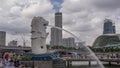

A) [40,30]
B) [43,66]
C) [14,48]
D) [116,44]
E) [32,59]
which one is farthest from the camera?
[116,44]

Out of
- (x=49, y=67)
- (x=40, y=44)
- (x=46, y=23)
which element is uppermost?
(x=46, y=23)

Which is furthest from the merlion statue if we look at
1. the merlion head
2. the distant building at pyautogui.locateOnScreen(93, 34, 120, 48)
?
the distant building at pyautogui.locateOnScreen(93, 34, 120, 48)

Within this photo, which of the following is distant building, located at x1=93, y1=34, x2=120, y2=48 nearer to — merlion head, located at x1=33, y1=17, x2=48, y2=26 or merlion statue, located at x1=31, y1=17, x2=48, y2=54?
merlion statue, located at x1=31, y1=17, x2=48, y2=54

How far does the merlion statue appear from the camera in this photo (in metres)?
56.2

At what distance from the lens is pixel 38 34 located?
57188mm

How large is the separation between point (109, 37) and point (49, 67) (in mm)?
147135

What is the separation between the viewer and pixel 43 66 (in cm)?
4925

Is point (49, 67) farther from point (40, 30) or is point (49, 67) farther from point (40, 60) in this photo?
point (40, 30)

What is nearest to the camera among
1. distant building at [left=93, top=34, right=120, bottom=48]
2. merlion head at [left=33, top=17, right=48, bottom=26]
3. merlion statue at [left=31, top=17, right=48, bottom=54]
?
merlion head at [left=33, top=17, right=48, bottom=26]

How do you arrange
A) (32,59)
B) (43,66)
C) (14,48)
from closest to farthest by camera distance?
1. (43,66)
2. (32,59)
3. (14,48)

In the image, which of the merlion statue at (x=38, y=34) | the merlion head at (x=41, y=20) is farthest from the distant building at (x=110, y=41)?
the merlion head at (x=41, y=20)

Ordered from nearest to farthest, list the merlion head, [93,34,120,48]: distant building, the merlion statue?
the merlion head, the merlion statue, [93,34,120,48]: distant building

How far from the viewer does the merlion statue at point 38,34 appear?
56200 mm

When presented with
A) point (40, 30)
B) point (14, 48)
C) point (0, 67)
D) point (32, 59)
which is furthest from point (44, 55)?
point (14, 48)
